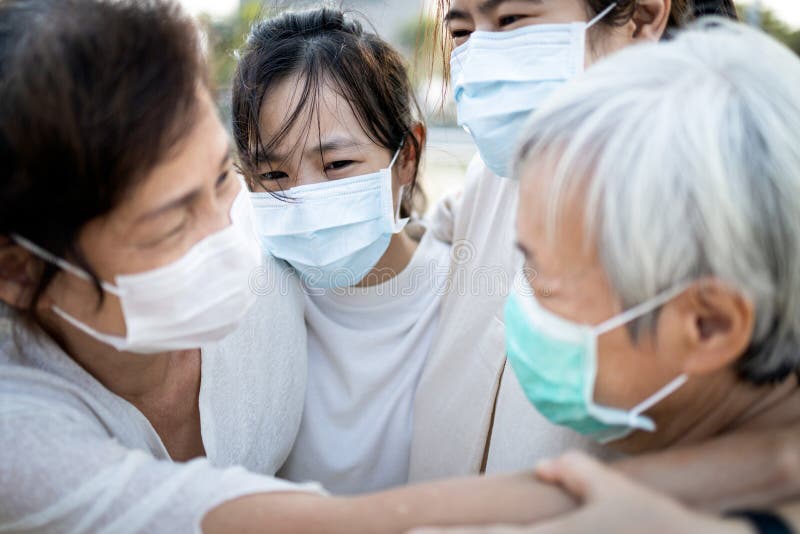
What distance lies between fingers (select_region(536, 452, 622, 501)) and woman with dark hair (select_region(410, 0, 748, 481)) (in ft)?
1.42

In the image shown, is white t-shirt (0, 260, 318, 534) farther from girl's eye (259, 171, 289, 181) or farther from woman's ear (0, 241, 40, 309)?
girl's eye (259, 171, 289, 181)

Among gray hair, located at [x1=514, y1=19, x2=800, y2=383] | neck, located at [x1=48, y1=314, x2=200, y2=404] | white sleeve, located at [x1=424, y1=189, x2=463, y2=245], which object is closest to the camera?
gray hair, located at [x1=514, y1=19, x2=800, y2=383]

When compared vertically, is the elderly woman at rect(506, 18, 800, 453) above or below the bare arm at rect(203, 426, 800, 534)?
above

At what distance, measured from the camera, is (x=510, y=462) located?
5.73 ft

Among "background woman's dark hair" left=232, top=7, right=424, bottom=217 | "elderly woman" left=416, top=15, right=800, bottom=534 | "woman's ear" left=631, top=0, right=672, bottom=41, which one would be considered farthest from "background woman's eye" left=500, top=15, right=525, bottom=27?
"elderly woman" left=416, top=15, right=800, bottom=534

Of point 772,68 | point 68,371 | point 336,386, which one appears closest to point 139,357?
point 68,371

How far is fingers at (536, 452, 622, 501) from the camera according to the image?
41.7 inches

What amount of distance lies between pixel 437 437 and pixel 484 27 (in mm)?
1147

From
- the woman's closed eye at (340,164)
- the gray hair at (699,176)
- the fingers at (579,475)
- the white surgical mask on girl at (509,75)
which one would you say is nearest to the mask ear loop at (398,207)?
the woman's closed eye at (340,164)

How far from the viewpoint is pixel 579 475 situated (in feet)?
3.59

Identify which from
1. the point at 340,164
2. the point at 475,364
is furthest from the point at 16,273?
the point at 475,364

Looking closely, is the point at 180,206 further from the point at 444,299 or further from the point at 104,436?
the point at 444,299

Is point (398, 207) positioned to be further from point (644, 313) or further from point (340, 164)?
point (644, 313)

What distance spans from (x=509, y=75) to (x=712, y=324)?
37.5 inches
